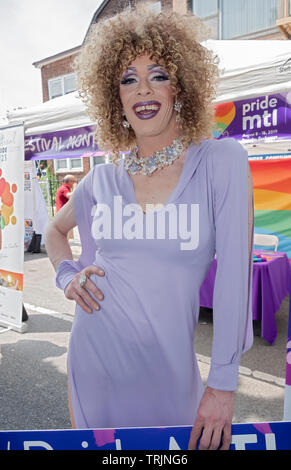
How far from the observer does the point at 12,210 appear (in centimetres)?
386

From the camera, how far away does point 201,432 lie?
0.97 m

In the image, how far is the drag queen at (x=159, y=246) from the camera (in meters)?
1.00

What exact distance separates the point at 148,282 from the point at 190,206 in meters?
0.25

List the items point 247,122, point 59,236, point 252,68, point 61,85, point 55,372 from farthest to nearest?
point 61,85 < point 55,372 < point 247,122 < point 252,68 < point 59,236

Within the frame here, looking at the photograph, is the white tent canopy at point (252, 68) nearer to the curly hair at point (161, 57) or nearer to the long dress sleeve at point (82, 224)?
the curly hair at point (161, 57)

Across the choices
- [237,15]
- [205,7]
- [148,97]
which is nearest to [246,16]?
[237,15]

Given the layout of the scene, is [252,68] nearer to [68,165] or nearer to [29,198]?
[29,198]

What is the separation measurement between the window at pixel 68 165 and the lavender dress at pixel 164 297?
15109 millimetres

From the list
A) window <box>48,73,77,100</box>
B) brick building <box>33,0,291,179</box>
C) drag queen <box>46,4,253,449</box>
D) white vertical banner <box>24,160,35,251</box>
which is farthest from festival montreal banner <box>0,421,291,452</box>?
window <box>48,73,77,100</box>

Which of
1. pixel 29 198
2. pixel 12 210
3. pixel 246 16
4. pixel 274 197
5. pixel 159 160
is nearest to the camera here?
pixel 159 160

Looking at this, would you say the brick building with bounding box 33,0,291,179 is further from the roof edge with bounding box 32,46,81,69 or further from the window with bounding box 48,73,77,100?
the window with bounding box 48,73,77,100

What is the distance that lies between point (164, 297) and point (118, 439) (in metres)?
0.38

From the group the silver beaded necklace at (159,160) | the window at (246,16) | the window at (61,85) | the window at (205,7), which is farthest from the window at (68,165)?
the silver beaded necklace at (159,160)
